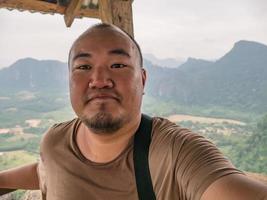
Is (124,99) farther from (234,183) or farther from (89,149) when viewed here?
(234,183)

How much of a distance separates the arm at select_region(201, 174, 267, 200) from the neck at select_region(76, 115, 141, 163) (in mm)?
348

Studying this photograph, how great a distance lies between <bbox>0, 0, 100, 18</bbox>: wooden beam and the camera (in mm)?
2440

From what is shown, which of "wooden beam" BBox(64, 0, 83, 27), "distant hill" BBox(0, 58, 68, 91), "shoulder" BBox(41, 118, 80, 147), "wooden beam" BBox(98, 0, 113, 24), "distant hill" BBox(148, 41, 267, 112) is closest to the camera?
"shoulder" BBox(41, 118, 80, 147)

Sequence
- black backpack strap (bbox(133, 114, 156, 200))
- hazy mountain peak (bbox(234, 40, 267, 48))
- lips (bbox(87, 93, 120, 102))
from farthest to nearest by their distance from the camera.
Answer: hazy mountain peak (bbox(234, 40, 267, 48))
lips (bbox(87, 93, 120, 102))
black backpack strap (bbox(133, 114, 156, 200))

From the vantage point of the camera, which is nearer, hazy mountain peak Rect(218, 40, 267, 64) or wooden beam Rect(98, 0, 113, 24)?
wooden beam Rect(98, 0, 113, 24)

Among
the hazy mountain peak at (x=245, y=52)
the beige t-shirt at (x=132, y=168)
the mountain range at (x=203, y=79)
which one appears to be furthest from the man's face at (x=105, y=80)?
the hazy mountain peak at (x=245, y=52)

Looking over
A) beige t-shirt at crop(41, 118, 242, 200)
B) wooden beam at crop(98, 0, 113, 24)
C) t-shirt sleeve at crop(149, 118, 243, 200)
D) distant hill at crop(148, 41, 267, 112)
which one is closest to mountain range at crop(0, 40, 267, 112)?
distant hill at crop(148, 41, 267, 112)

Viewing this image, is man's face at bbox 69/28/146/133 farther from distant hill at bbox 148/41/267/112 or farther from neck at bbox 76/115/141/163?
distant hill at bbox 148/41/267/112

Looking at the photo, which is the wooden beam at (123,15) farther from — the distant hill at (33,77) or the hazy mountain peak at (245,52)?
the hazy mountain peak at (245,52)

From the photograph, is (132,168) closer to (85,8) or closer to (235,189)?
(235,189)

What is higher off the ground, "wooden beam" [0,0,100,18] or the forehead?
the forehead

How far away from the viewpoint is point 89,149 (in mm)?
1133

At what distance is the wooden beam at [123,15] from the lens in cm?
214

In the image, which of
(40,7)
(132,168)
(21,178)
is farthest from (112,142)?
(40,7)
